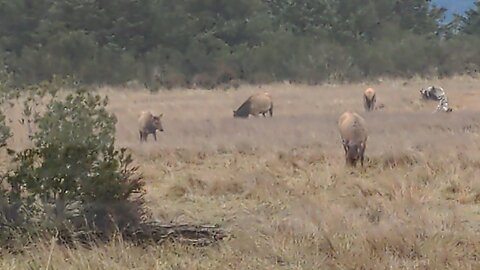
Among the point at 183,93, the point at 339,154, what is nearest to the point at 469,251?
the point at 339,154

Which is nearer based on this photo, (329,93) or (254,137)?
(254,137)

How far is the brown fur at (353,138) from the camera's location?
11344 millimetres

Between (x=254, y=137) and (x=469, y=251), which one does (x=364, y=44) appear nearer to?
(x=254, y=137)

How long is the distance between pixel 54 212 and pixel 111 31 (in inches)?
1073

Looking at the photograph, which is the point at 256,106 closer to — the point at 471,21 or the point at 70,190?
the point at 70,190

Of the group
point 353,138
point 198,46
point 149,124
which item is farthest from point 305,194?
point 198,46

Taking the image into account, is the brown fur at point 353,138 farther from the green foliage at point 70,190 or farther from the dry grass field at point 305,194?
the green foliage at point 70,190

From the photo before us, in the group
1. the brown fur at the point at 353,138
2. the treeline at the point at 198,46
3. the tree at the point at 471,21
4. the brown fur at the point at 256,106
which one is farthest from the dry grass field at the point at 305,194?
the tree at the point at 471,21

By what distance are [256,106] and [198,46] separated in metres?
13.6

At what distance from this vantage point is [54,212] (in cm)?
668

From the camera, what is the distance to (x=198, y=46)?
34.2 metres

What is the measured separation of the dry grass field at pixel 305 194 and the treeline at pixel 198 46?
12.6 metres

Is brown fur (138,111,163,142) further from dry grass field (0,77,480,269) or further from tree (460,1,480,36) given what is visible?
tree (460,1,480,36)

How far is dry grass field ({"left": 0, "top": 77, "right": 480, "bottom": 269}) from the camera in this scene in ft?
19.3
